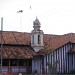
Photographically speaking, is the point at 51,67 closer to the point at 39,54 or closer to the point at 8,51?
the point at 39,54

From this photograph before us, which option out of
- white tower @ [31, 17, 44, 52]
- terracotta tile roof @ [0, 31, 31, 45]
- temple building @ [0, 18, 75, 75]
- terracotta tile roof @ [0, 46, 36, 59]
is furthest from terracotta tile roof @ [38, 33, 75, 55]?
terracotta tile roof @ [0, 31, 31, 45]

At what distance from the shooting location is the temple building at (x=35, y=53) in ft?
162

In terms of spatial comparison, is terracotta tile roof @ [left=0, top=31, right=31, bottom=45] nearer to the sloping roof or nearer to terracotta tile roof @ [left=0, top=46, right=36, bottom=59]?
the sloping roof

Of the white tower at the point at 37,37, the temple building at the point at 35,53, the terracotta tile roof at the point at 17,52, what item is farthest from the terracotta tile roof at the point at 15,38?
the terracotta tile roof at the point at 17,52

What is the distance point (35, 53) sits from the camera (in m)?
51.3

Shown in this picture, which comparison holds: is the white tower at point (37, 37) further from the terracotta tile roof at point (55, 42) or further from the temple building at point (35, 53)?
the terracotta tile roof at point (55, 42)

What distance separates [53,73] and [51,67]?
120cm

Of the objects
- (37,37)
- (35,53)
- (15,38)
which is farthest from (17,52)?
(37,37)

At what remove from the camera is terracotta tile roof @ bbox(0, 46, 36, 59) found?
4825 cm

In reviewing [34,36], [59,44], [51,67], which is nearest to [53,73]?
[51,67]

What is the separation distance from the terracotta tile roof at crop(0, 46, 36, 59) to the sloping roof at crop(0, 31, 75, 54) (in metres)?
1.07

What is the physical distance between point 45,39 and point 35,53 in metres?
6.00

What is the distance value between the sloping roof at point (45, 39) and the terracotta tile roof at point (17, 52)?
3.50 feet

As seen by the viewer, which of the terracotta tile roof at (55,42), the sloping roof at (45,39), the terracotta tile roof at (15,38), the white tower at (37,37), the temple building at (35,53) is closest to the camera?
the temple building at (35,53)
